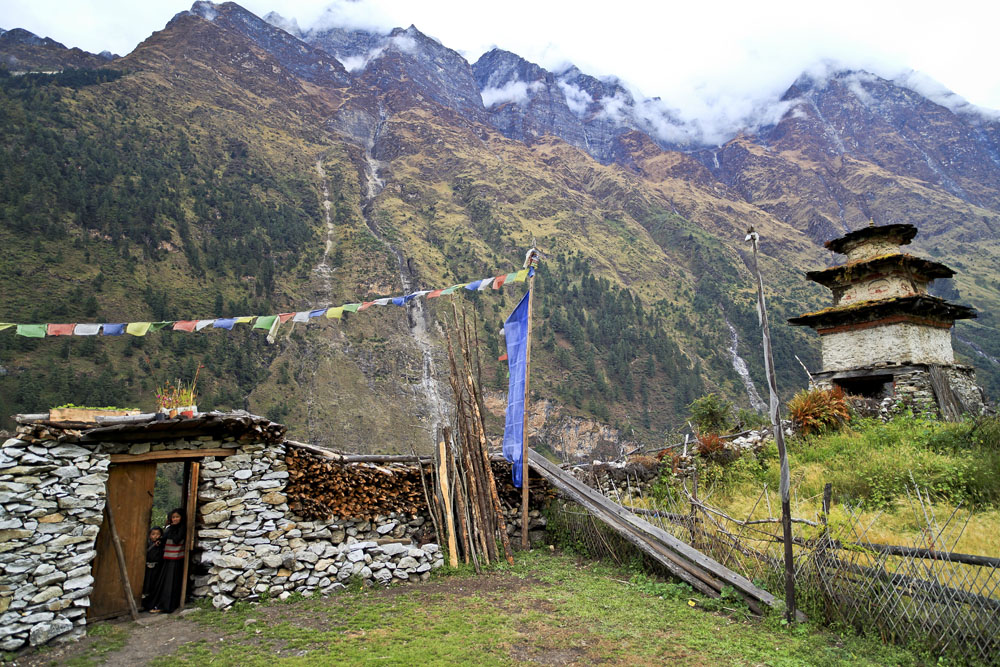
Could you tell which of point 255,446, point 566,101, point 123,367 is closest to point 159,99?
point 123,367

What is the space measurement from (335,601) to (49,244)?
5031cm

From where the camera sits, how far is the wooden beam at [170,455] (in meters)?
6.64

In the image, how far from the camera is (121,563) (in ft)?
21.0

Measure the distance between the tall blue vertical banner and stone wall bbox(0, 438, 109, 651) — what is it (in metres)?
5.86

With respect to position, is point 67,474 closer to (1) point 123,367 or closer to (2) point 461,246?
(1) point 123,367

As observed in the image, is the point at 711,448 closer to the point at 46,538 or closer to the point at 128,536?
→ the point at 128,536

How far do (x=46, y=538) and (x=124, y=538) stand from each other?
108cm

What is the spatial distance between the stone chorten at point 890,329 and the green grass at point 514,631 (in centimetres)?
1075

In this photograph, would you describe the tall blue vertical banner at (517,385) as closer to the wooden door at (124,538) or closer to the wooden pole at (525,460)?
the wooden pole at (525,460)

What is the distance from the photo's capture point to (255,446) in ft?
24.6

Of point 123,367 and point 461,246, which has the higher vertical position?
point 461,246

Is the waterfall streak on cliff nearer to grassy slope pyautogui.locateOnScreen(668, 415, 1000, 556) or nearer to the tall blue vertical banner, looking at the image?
Answer: grassy slope pyautogui.locateOnScreen(668, 415, 1000, 556)

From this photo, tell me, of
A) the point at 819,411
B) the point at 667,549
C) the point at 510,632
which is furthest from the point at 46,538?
the point at 819,411

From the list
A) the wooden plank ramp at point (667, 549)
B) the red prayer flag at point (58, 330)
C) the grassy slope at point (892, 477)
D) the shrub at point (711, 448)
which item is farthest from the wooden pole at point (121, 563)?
the shrub at point (711, 448)
